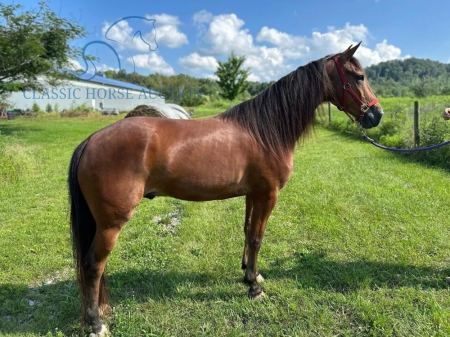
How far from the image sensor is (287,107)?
8.18 feet

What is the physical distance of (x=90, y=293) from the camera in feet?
7.30

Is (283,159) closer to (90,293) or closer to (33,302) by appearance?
(90,293)

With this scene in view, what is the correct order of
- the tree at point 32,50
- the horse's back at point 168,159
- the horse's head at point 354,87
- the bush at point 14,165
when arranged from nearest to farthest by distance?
the horse's back at point 168,159, the horse's head at point 354,87, the bush at point 14,165, the tree at point 32,50

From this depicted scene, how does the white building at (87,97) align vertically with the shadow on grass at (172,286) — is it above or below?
above

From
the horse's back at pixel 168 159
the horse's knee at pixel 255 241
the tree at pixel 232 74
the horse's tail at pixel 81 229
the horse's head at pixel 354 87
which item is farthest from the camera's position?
the tree at pixel 232 74

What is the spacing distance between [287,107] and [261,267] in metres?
1.66

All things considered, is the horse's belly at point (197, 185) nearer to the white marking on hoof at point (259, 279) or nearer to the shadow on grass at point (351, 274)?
the white marking on hoof at point (259, 279)

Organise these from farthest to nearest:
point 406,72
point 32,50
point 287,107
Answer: point 406,72, point 32,50, point 287,107

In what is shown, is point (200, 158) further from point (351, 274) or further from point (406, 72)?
point (406, 72)

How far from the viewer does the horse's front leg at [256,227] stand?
99.7 inches

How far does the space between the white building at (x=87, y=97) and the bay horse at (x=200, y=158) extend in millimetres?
32152

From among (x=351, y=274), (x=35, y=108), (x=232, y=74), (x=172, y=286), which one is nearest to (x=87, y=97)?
(x=35, y=108)

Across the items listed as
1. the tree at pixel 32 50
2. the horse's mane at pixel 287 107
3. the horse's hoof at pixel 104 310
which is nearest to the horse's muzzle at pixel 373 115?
the horse's mane at pixel 287 107

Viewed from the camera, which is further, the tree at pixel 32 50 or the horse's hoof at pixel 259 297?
the tree at pixel 32 50
